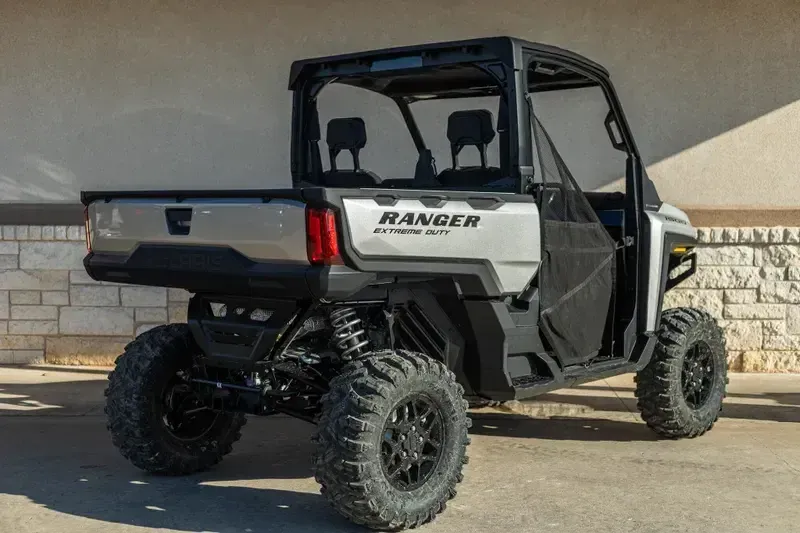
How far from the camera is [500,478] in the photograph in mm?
5969

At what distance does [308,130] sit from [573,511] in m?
2.79

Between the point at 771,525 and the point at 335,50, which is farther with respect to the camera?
the point at 335,50

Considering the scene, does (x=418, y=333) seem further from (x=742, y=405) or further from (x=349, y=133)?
(x=742, y=405)

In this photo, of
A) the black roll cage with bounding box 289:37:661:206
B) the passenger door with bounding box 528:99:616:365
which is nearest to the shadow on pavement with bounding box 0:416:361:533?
the passenger door with bounding box 528:99:616:365

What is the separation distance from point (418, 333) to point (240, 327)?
93cm

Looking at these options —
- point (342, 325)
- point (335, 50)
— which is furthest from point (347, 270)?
point (335, 50)

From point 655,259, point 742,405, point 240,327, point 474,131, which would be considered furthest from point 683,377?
point 240,327

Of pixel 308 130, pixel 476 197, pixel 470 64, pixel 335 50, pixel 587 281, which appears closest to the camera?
pixel 476 197

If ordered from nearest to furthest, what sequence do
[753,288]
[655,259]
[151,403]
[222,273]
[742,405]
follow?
1. [222,273]
2. [151,403]
3. [655,259]
4. [742,405]
5. [753,288]

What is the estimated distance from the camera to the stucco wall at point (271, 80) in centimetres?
937

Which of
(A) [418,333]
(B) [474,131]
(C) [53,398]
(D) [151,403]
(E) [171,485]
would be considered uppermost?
(B) [474,131]

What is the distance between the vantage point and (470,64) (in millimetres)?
5754

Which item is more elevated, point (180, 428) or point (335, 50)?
point (335, 50)

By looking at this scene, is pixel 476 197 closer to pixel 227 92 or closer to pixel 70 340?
pixel 227 92
